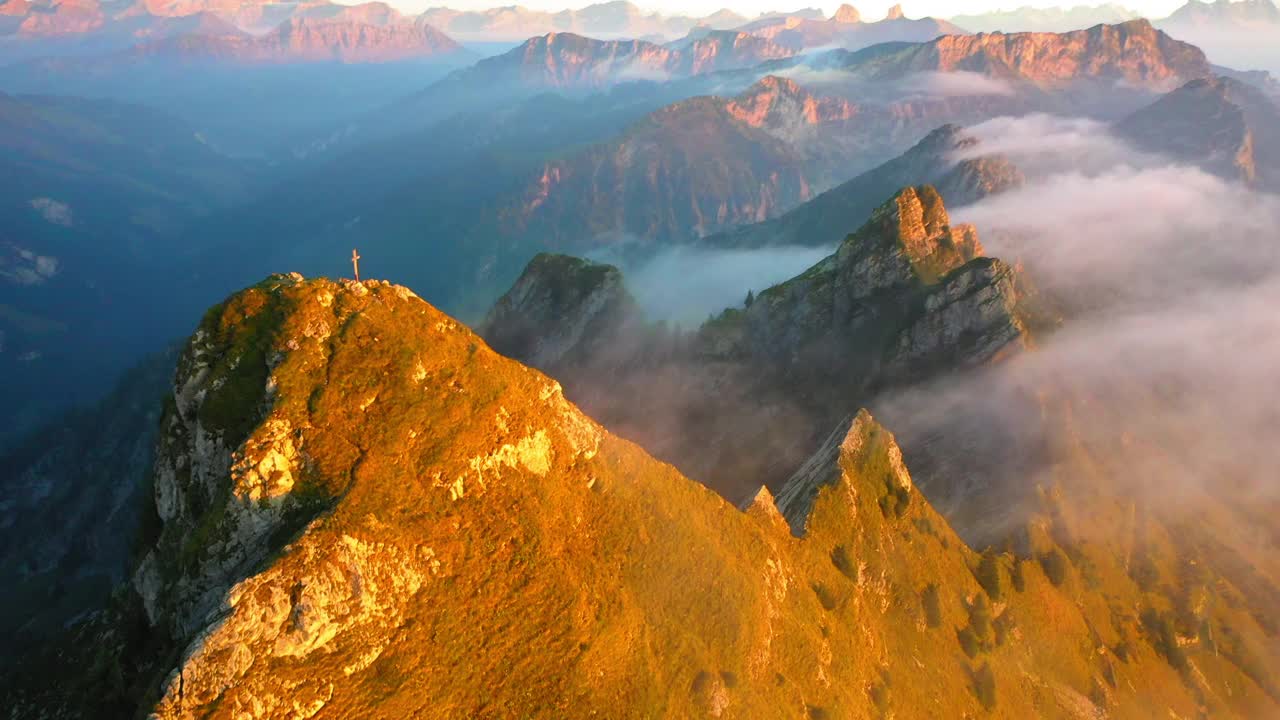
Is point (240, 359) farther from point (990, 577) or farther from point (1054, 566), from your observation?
point (1054, 566)

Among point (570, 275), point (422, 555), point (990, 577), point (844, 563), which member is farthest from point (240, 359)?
point (570, 275)

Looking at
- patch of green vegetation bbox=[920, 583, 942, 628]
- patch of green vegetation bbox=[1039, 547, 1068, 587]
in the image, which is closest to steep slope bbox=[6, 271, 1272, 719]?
patch of green vegetation bbox=[920, 583, 942, 628]

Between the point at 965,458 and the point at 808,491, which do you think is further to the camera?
the point at 965,458

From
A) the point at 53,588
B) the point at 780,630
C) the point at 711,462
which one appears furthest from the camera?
the point at 53,588

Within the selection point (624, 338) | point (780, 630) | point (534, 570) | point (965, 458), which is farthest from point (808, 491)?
point (624, 338)

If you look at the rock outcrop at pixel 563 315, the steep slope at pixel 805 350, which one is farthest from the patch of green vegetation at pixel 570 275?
the steep slope at pixel 805 350

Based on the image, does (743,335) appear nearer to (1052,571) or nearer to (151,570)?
(1052,571)

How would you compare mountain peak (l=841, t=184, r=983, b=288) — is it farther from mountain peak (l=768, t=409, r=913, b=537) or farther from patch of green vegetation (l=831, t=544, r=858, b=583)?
patch of green vegetation (l=831, t=544, r=858, b=583)

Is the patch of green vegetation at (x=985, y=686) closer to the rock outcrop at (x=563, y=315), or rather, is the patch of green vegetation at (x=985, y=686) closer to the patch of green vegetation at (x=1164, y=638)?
the patch of green vegetation at (x=1164, y=638)
